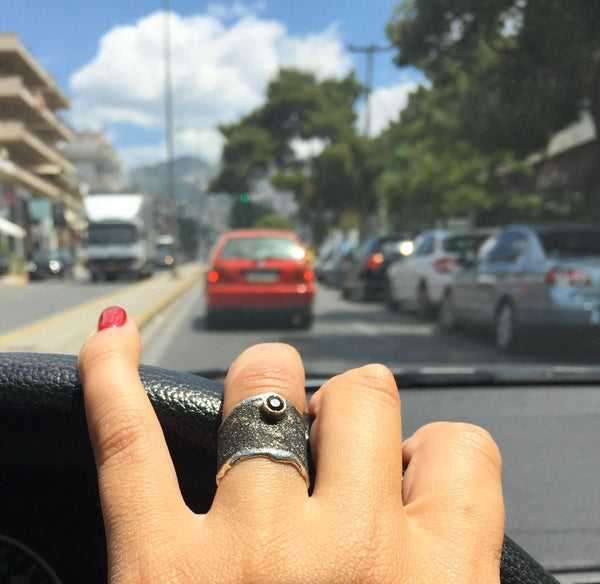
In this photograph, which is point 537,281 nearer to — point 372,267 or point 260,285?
point 260,285

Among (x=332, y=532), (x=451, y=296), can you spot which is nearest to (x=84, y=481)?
(x=332, y=532)

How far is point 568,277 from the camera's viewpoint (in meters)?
8.50

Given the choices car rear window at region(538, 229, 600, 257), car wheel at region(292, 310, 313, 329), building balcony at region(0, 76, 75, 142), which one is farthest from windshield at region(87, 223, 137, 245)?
building balcony at region(0, 76, 75, 142)

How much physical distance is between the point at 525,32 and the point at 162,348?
281 inches

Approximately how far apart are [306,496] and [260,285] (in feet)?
37.9

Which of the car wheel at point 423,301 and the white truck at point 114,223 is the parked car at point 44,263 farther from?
the car wheel at point 423,301

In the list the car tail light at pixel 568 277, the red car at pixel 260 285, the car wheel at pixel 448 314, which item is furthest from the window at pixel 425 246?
the car tail light at pixel 568 277

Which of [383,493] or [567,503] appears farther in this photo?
[567,503]

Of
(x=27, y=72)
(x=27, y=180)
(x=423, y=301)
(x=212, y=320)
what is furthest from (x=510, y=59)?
(x=27, y=180)

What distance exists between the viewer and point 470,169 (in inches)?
1011

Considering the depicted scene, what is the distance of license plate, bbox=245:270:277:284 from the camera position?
12234 mm

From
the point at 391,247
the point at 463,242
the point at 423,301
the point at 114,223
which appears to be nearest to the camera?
the point at 463,242

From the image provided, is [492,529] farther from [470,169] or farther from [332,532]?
[470,169]

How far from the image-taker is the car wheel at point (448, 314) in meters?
11.8
